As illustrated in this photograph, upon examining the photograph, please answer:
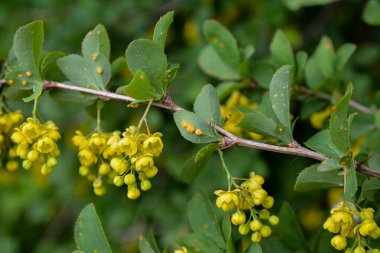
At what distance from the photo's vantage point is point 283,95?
1375 mm

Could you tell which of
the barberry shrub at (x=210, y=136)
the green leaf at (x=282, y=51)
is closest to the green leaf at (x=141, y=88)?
the barberry shrub at (x=210, y=136)

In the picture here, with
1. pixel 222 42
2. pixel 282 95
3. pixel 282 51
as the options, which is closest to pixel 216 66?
pixel 222 42

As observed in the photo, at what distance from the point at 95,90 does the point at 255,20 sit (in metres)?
1.50

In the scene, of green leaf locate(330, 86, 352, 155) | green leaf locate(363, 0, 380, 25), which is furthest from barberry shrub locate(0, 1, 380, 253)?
green leaf locate(363, 0, 380, 25)

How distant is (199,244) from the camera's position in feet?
4.90

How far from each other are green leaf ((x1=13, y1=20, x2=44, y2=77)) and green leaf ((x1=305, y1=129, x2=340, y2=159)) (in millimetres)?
783

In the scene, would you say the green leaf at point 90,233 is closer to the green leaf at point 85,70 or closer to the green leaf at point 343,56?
the green leaf at point 85,70

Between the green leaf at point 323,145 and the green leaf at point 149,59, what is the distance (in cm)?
41

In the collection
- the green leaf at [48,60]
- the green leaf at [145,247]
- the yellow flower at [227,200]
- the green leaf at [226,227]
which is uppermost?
the green leaf at [48,60]

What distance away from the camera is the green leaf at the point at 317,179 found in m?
1.34

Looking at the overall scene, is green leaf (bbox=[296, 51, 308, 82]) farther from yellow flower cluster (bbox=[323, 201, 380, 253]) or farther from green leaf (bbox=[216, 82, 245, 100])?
yellow flower cluster (bbox=[323, 201, 380, 253])

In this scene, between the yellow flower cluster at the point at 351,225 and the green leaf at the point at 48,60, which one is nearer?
the yellow flower cluster at the point at 351,225

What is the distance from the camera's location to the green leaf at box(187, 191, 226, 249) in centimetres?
150

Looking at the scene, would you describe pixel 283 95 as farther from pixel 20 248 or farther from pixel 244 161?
pixel 20 248
